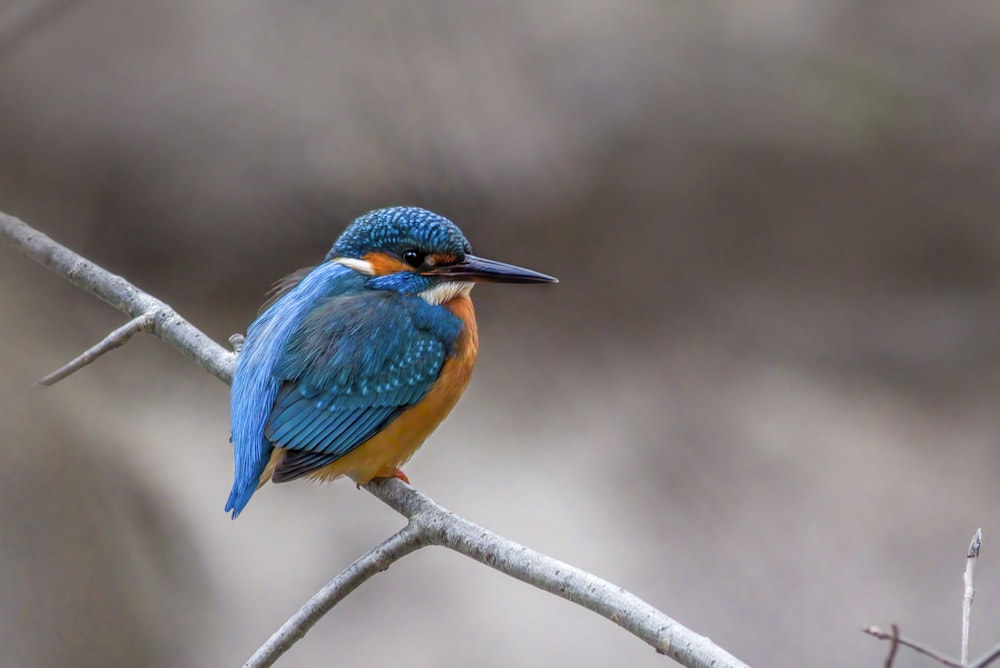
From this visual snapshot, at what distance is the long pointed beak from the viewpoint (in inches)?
83.8

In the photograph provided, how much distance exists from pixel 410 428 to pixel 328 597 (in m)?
0.60

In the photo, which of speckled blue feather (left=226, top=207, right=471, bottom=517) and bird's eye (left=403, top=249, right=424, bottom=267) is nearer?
speckled blue feather (left=226, top=207, right=471, bottom=517)

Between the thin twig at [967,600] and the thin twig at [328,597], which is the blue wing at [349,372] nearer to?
the thin twig at [328,597]

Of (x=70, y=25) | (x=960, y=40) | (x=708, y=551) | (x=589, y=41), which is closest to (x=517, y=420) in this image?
(x=708, y=551)

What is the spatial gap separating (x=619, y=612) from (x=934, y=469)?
2774 mm

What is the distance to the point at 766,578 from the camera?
3.40 metres

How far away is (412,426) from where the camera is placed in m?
2.12

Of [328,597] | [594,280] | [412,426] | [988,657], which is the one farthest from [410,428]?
[594,280]

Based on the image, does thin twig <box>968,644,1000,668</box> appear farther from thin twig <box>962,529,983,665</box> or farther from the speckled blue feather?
the speckled blue feather

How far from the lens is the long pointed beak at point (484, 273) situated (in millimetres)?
2129

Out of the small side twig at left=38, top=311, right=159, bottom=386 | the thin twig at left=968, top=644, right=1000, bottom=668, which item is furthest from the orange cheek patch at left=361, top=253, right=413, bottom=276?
the thin twig at left=968, top=644, right=1000, bottom=668

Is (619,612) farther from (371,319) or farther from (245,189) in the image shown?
(245,189)

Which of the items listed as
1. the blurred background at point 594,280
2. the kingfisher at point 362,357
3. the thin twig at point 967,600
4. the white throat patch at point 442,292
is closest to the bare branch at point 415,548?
the kingfisher at point 362,357

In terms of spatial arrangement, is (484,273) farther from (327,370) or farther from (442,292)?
(327,370)
